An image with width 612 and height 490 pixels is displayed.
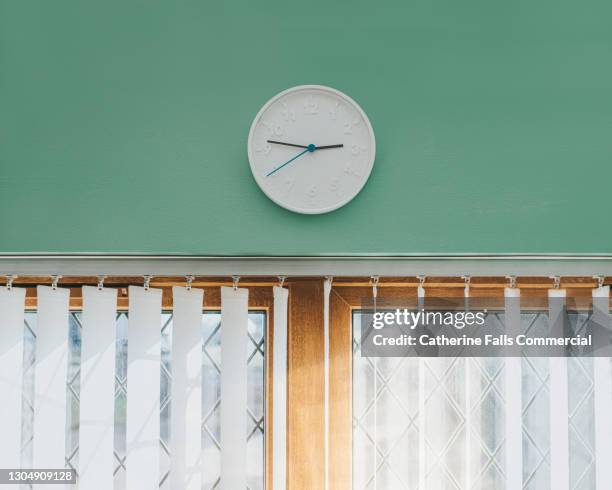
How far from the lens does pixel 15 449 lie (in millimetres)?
1930

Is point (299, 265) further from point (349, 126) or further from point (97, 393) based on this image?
point (97, 393)

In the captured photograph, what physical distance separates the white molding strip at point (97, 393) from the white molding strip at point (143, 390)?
0.16 feet

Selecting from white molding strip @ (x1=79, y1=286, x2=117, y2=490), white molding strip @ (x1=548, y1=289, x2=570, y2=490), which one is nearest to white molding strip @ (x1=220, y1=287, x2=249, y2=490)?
white molding strip @ (x1=79, y1=286, x2=117, y2=490)

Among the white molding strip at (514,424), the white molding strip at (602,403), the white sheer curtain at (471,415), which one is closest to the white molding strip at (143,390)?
the white sheer curtain at (471,415)

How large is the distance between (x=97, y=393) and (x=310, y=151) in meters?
0.84

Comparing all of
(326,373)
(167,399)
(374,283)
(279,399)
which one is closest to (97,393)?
(167,399)

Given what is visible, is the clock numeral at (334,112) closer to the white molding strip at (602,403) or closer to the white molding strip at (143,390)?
the white molding strip at (143,390)

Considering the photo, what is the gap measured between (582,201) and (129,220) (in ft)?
3.91

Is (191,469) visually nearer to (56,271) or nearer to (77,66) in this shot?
(56,271)

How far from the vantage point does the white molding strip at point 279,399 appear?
1971 mm

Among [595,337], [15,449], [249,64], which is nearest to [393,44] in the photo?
[249,64]

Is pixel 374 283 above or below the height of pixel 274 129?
below

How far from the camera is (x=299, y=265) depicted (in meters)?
1.99

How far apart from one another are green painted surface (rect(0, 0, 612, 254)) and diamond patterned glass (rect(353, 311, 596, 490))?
34 centimetres
